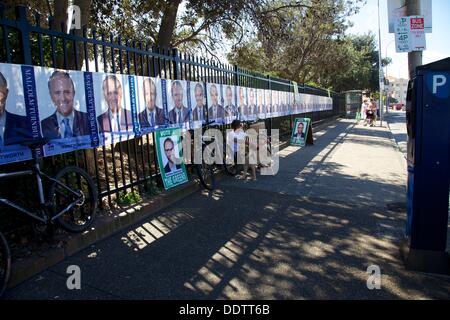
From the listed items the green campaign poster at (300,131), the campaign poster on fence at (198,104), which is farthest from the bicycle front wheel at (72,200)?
the green campaign poster at (300,131)

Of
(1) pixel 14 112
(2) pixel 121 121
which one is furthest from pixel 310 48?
(1) pixel 14 112

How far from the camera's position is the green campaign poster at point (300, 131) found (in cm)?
1333

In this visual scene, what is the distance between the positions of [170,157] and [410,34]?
13.8 ft

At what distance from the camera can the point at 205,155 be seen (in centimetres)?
714

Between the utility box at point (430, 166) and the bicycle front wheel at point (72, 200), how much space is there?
11.8 feet

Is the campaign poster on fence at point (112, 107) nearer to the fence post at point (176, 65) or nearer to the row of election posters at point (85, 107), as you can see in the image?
the row of election posters at point (85, 107)

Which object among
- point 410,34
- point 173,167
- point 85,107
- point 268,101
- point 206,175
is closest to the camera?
point 85,107

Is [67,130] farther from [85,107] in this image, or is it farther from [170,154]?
[170,154]

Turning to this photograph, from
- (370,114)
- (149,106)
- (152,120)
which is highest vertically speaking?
(149,106)

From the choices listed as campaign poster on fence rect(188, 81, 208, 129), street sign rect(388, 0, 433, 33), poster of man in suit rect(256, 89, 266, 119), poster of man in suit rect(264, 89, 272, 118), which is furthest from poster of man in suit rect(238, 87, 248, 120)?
street sign rect(388, 0, 433, 33)

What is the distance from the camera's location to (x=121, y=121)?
5.18 metres

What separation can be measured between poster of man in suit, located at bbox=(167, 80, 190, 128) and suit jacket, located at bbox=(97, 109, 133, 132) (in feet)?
3.80
